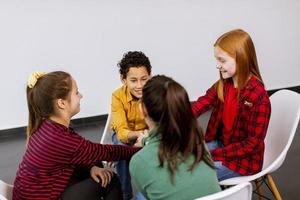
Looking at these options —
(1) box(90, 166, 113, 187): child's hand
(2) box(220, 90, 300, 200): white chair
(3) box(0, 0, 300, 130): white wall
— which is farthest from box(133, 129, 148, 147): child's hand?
(3) box(0, 0, 300, 130): white wall

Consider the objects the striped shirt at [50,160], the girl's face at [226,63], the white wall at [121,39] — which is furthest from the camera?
the white wall at [121,39]

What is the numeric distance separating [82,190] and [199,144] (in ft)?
1.85

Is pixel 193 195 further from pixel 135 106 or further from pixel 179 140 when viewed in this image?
pixel 135 106

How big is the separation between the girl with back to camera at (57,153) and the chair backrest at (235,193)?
0.62 metres

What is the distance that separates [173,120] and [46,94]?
57 centimetres

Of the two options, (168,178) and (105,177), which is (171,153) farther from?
(105,177)

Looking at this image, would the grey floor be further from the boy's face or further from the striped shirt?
the striped shirt

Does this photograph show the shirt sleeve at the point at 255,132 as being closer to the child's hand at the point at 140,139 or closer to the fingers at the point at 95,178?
Answer: the child's hand at the point at 140,139

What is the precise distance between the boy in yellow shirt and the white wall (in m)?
1.66

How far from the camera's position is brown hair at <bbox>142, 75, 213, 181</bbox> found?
125cm

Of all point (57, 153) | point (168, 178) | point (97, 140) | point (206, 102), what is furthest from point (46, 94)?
point (97, 140)

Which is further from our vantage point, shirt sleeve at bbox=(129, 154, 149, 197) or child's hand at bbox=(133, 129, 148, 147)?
child's hand at bbox=(133, 129, 148, 147)

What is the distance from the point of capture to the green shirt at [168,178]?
4.02ft

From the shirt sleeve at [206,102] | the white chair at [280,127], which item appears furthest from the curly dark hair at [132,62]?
the white chair at [280,127]
